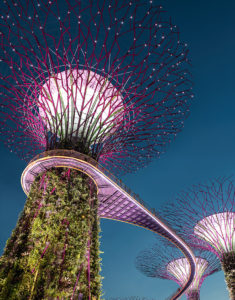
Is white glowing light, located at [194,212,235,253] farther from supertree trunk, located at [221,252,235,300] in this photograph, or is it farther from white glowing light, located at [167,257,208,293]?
white glowing light, located at [167,257,208,293]

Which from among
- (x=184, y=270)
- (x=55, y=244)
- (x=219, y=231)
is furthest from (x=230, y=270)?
(x=55, y=244)

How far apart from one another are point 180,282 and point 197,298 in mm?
2831

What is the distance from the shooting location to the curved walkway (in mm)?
14203

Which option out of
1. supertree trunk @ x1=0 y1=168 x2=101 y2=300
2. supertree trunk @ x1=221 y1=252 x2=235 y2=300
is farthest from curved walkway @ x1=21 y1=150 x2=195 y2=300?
supertree trunk @ x1=221 y1=252 x2=235 y2=300

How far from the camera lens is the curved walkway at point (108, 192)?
1420 centimetres

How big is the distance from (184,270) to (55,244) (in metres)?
25.2

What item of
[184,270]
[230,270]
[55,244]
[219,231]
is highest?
[219,231]

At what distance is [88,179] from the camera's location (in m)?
14.7

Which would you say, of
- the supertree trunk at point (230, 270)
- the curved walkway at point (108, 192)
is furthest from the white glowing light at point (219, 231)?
the curved walkway at point (108, 192)

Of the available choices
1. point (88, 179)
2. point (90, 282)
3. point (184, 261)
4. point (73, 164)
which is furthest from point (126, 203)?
point (184, 261)

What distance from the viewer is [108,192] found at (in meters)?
17.9

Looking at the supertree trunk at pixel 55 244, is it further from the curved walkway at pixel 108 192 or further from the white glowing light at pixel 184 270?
the white glowing light at pixel 184 270

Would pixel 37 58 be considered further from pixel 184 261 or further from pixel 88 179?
pixel 184 261

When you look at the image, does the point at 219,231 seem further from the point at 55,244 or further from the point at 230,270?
the point at 55,244
